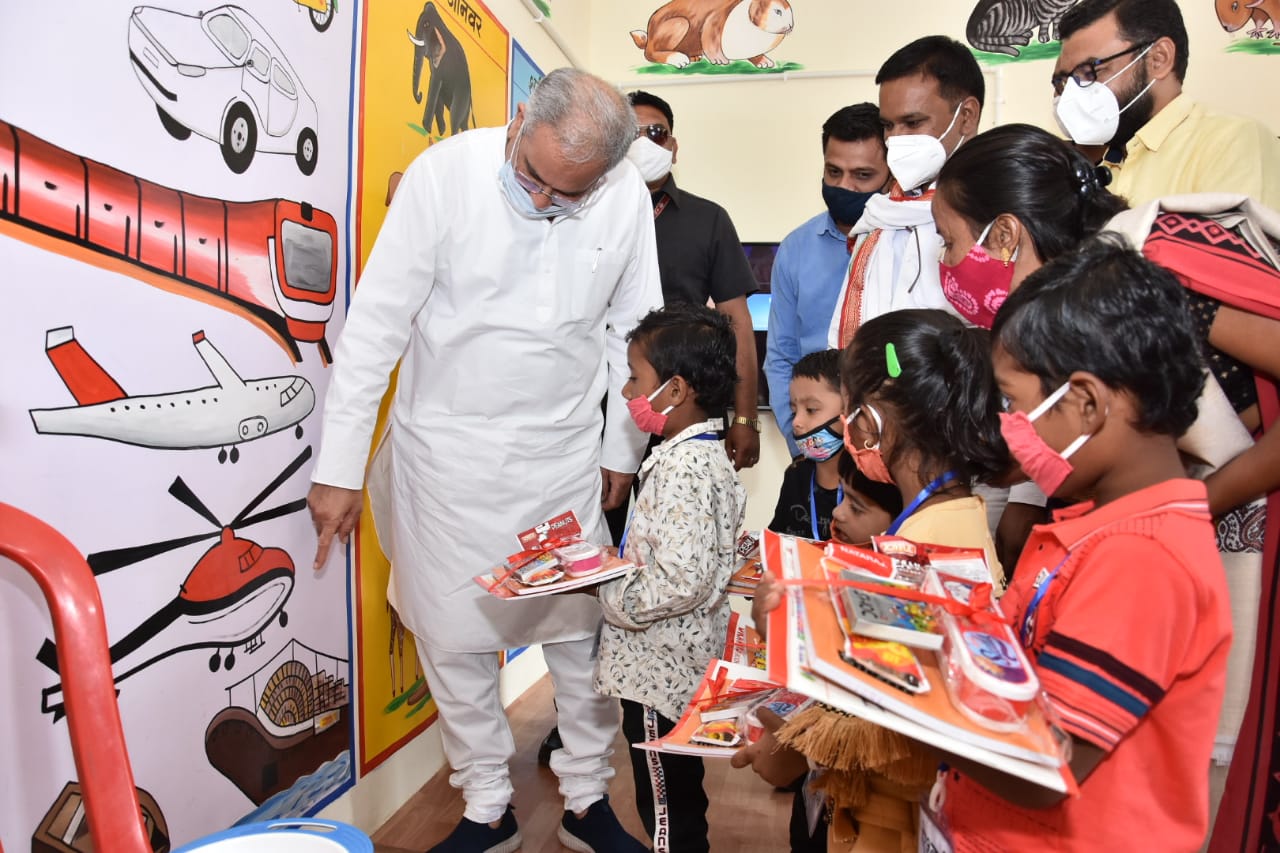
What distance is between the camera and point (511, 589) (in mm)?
1619

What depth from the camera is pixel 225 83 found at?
1.65 meters

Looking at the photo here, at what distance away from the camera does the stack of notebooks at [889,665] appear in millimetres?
716

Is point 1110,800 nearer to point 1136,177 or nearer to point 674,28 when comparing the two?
point 1136,177

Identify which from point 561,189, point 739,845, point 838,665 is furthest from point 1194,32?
point 838,665

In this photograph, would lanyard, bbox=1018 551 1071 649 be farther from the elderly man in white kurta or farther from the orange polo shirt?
the elderly man in white kurta

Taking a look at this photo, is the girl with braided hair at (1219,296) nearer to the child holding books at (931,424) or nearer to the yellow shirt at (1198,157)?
Result: the child holding books at (931,424)

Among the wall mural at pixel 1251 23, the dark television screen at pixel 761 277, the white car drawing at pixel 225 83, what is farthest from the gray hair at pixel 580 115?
the wall mural at pixel 1251 23

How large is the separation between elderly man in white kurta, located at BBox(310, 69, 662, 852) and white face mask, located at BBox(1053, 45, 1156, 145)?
3.11ft

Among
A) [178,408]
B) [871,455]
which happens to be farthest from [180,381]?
[871,455]

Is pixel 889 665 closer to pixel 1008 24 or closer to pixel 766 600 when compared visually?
pixel 766 600

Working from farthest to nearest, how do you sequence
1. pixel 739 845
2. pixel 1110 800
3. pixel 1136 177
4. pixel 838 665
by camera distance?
pixel 739 845 → pixel 1136 177 → pixel 1110 800 → pixel 838 665

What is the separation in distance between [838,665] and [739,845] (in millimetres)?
1769

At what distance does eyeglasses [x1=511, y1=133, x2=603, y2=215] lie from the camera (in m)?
1.91

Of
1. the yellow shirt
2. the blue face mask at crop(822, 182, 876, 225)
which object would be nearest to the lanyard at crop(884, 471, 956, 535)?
the yellow shirt
